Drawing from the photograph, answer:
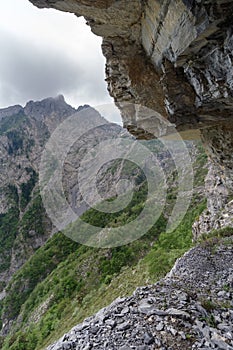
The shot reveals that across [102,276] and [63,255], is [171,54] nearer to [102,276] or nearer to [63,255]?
[102,276]

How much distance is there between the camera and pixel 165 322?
20.3 ft

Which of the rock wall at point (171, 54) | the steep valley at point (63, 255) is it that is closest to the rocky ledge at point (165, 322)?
the steep valley at point (63, 255)

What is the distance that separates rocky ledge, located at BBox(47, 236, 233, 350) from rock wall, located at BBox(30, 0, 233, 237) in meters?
6.25

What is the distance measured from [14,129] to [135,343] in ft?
686

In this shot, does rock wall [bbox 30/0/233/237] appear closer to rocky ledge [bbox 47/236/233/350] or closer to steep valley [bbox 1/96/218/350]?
rocky ledge [bbox 47/236/233/350]

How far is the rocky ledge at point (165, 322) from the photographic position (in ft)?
18.6

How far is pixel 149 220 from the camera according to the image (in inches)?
1679

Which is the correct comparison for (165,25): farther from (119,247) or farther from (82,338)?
(119,247)

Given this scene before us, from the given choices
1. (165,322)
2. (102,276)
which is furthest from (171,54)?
(102,276)

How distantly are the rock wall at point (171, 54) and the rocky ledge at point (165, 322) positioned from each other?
625 centimetres

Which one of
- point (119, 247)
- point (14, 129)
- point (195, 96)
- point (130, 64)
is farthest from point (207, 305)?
point (14, 129)

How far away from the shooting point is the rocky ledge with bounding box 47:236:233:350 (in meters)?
5.68

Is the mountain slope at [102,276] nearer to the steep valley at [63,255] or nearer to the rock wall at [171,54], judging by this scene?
the steep valley at [63,255]

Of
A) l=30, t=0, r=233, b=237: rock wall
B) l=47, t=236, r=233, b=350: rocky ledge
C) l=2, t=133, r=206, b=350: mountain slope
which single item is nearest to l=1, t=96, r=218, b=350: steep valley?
l=2, t=133, r=206, b=350: mountain slope
